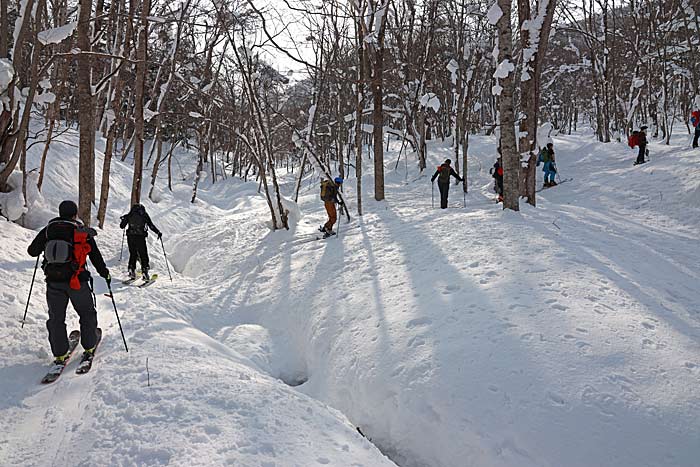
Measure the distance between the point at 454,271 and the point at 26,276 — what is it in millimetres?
6346

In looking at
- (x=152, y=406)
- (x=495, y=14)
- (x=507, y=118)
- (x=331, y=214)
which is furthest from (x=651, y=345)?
(x=331, y=214)

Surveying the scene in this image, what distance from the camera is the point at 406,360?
15.8ft

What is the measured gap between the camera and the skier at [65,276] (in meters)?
4.66

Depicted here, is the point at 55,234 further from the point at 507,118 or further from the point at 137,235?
the point at 507,118

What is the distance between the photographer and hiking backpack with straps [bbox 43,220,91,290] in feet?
15.3

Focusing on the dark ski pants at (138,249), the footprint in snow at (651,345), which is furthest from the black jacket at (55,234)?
the footprint in snow at (651,345)

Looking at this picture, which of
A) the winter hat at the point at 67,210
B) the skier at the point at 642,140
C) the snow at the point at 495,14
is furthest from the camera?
the skier at the point at 642,140

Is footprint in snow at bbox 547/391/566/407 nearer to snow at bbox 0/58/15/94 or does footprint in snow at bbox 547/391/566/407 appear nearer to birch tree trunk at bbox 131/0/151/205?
snow at bbox 0/58/15/94

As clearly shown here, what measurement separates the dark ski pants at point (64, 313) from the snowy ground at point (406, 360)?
0.29m

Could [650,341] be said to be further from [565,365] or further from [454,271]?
[454,271]

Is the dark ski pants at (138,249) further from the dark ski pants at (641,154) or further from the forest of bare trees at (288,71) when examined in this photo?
the dark ski pants at (641,154)

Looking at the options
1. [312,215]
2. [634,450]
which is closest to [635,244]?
[634,450]

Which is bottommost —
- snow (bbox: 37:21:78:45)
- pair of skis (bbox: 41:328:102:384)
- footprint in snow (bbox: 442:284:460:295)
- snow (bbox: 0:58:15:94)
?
pair of skis (bbox: 41:328:102:384)

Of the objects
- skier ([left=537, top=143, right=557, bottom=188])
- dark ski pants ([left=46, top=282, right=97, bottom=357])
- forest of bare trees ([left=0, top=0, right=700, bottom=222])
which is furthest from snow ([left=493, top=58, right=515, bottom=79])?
skier ([left=537, top=143, right=557, bottom=188])
